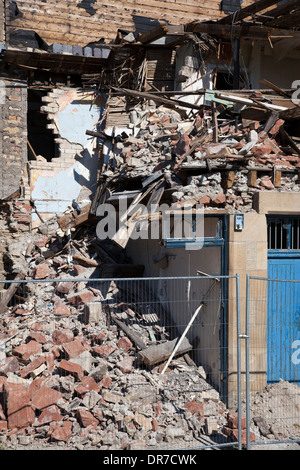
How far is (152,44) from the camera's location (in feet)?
43.7

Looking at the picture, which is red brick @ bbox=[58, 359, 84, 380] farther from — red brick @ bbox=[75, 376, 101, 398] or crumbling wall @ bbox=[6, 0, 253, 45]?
crumbling wall @ bbox=[6, 0, 253, 45]

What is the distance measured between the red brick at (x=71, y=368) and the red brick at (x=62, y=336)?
907mm

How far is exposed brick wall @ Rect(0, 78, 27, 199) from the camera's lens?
13.0m

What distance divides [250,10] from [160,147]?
166 inches

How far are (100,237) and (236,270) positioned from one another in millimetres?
4767

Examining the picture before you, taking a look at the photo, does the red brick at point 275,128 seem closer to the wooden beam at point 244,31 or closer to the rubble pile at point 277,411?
the rubble pile at point 277,411

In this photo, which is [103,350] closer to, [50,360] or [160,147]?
[50,360]

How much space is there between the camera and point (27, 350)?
24.2 ft

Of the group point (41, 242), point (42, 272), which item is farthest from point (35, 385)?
point (41, 242)

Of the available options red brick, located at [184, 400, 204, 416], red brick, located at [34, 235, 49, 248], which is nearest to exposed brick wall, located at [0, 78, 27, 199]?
red brick, located at [34, 235, 49, 248]

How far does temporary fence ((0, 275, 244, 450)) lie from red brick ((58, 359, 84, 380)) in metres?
0.01

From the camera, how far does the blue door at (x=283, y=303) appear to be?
7.39 metres

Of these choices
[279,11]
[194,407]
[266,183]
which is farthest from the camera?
[279,11]
